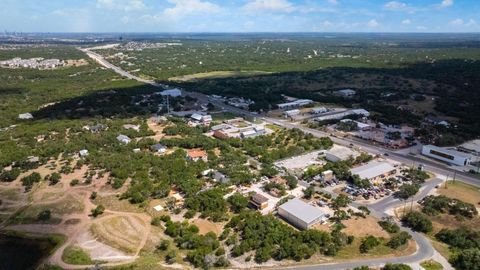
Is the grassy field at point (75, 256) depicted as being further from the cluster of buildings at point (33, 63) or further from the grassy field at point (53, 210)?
the cluster of buildings at point (33, 63)

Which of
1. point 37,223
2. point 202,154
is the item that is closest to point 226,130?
point 202,154

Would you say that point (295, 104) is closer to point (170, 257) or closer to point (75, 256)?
point (170, 257)

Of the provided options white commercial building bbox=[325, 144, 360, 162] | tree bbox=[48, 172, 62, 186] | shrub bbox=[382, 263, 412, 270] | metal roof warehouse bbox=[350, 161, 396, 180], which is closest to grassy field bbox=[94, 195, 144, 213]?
tree bbox=[48, 172, 62, 186]

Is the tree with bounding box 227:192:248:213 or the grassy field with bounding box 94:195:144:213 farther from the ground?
the tree with bounding box 227:192:248:213

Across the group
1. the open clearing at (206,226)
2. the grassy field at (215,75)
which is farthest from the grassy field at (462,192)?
the grassy field at (215,75)

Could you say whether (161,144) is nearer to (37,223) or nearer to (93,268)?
(37,223)

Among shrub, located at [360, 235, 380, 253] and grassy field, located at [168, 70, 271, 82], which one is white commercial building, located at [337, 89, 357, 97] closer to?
grassy field, located at [168, 70, 271, 82]

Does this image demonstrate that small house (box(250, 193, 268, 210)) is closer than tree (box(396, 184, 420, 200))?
Yes
